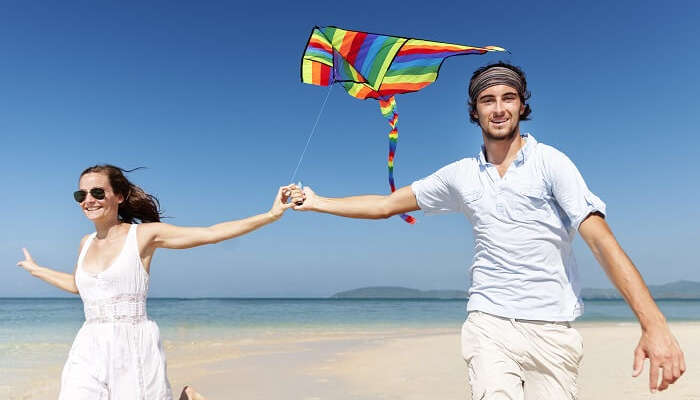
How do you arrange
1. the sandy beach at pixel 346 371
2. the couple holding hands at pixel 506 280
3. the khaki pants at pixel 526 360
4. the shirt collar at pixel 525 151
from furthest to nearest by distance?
the sandy beach at pixel 346 371 < the shirt collar at pixel 525 151 < the khaki pants at pixel 526 360 < the couple holding hands at pixel 506 280

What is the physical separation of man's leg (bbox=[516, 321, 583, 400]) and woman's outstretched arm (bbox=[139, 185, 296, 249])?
211 centimetres

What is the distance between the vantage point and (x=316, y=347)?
43.6 ft

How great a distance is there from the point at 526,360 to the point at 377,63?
285 centimetres

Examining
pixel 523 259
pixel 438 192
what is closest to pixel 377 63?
pixel 438 192

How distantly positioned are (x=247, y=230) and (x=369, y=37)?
1870 mm

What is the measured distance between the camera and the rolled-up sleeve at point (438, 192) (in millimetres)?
3559

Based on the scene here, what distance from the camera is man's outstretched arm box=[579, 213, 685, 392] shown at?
2.56 meters

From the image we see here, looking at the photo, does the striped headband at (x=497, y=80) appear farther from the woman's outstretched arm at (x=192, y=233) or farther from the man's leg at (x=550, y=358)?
the woman's outstretched arm at (x=192, y=233)

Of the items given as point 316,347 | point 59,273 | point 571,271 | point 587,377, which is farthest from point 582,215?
point 316,347

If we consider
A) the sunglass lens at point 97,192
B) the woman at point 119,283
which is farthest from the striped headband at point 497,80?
the sunglass lens at point 97,192

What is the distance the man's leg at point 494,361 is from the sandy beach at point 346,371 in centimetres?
443

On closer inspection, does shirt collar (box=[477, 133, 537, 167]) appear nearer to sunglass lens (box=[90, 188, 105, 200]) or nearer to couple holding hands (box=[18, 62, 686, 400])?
couple holding hands (box=[18, 62, 686, 400])

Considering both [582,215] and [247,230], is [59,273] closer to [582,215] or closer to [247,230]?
[247,230]

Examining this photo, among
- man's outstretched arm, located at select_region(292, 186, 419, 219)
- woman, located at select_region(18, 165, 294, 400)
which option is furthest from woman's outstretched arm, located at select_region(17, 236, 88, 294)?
man's outstretched arm, located at select_region(292, 186, 419, 219)
